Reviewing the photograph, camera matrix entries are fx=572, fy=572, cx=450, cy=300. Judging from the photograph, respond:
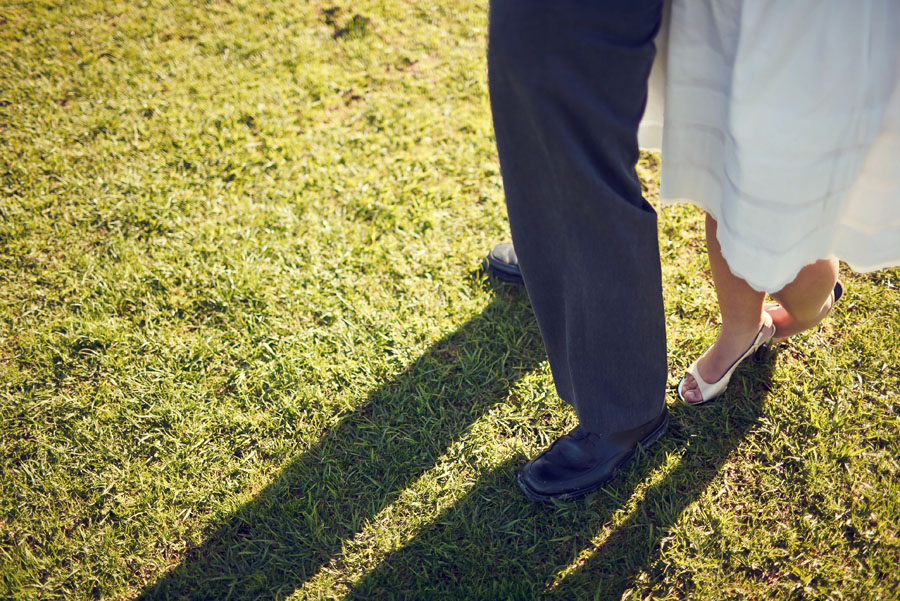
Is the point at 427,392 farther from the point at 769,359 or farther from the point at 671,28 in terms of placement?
the point at 671,28

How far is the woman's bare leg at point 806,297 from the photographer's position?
1.68 meters

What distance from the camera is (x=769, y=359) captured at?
2121 mm

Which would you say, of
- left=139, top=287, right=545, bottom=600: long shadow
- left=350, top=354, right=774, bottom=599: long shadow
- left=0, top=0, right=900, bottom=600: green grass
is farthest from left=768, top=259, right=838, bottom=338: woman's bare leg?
left=139, top=287, right=545, bottom=600: long shadow

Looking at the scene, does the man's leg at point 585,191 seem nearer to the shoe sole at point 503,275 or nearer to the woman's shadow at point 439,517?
the woman's shadow at point 439,517

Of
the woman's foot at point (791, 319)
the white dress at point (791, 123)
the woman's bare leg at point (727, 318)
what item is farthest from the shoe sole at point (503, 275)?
the white dress at point (791, 123)

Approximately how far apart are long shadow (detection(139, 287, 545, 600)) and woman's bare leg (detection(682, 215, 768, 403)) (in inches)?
23.2

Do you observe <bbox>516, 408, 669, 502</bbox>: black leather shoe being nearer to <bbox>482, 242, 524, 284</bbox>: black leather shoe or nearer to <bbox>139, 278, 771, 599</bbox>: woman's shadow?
<bbox>139, 278, 771, 599</bbox>: woman's shadow

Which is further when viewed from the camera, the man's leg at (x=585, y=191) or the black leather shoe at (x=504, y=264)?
the black leather shoe at (x=504, y=264)

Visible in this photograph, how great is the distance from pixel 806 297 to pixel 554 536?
1078mm

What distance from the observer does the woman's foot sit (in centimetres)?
192

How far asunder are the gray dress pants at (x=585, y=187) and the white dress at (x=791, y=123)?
17 centimetres

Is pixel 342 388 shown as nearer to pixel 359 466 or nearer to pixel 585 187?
pixel 359 466

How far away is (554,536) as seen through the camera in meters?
1.82

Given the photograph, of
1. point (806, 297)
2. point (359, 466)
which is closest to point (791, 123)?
point (806, 297)
